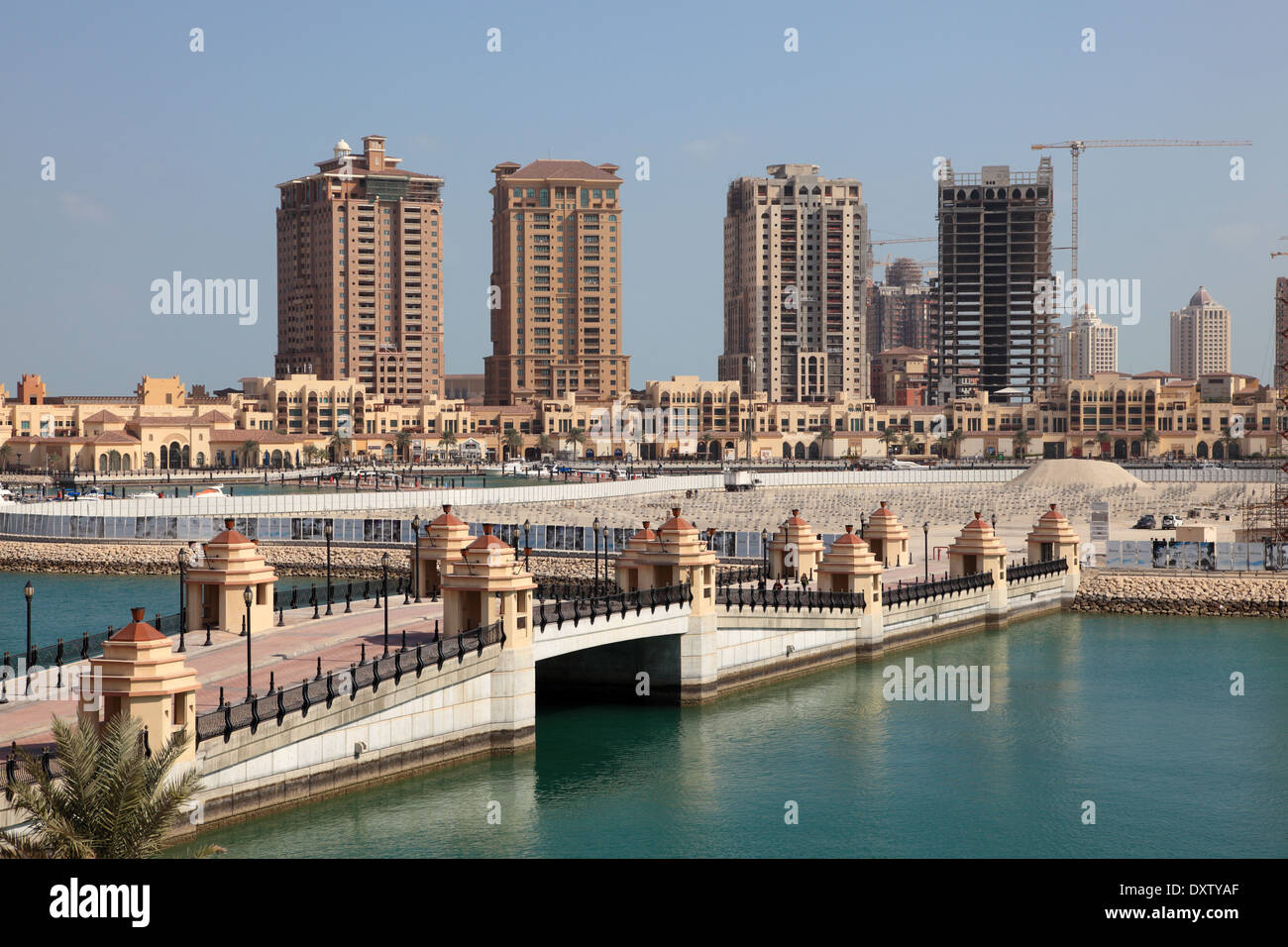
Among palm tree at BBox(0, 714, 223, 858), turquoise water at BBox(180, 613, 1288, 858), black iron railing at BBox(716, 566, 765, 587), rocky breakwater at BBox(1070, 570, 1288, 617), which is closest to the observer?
palm tree at BBox(0, 714, 223, 858)

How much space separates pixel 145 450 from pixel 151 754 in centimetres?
15772

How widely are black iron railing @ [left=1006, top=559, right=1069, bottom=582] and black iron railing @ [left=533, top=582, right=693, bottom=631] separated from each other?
2450 centimetres

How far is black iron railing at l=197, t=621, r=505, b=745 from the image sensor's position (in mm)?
31562

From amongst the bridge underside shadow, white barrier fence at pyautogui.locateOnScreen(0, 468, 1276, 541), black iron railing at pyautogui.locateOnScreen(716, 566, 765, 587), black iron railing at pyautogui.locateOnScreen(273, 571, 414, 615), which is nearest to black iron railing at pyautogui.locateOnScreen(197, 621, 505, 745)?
black iron railing at pyautogui.locateOnScreen(273, 571, 414, 615)

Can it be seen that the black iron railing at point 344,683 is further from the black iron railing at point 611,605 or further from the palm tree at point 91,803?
the palm tree at point 91,803

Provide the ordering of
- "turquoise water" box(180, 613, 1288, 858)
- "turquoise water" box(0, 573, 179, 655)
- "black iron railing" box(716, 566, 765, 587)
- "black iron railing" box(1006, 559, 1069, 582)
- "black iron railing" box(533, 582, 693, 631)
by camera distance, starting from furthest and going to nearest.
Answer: "black iron railing" box(1006, 559, 1069, 582)
"turquoise water" box(0, 573, 179, 655)
"black iron railing" box(716, 566, 765, 587)
"black iron railing" box(533, 582, 693, 631)
"turquoise water" box(180, 613, 1288, 858)

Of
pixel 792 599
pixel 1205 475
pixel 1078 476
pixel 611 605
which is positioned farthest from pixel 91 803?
pixel 1205 475

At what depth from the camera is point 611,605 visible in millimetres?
45312

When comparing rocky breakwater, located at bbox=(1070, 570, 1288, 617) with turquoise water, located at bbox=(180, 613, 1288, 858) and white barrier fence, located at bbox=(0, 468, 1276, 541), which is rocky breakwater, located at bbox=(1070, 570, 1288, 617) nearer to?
turquoise water, located at bbox=(180, 613, 1288, 858)

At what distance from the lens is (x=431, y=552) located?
1934 inches

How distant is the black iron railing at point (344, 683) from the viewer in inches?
1243

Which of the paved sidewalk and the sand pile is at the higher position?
the sand pile
